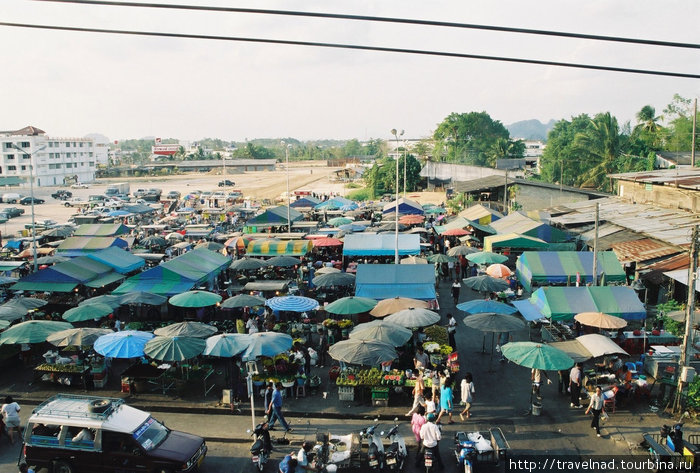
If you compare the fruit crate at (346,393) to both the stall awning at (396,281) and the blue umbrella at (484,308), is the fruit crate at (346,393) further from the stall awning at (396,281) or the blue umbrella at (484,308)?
the stall awning at (396,281)

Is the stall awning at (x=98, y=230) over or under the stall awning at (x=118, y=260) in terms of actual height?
over

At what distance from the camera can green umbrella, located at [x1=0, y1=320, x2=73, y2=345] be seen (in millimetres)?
13023

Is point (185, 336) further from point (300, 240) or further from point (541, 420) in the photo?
point (300, 240)

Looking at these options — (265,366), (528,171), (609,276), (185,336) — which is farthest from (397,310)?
(528,171)

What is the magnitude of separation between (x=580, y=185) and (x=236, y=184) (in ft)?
175

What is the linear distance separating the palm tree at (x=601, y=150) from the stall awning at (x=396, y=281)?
41.0m

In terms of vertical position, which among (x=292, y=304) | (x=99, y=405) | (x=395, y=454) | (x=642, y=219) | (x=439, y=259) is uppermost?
(x=642, y=219)

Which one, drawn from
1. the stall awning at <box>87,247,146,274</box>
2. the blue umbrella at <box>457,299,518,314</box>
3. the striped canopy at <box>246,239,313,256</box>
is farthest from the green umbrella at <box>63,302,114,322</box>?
the blue umbrella at <box>457,299,518,314</box>

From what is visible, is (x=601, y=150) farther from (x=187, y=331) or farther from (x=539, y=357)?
(x=187, y=331)

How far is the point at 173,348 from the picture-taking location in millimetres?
11789

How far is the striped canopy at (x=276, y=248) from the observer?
22547mm

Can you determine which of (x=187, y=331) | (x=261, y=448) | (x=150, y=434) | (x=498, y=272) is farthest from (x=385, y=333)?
(x=498, y=272)

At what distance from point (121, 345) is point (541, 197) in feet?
115

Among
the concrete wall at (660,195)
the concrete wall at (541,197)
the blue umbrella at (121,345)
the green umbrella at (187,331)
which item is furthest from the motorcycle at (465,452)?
the concrete wall at (541,197)
